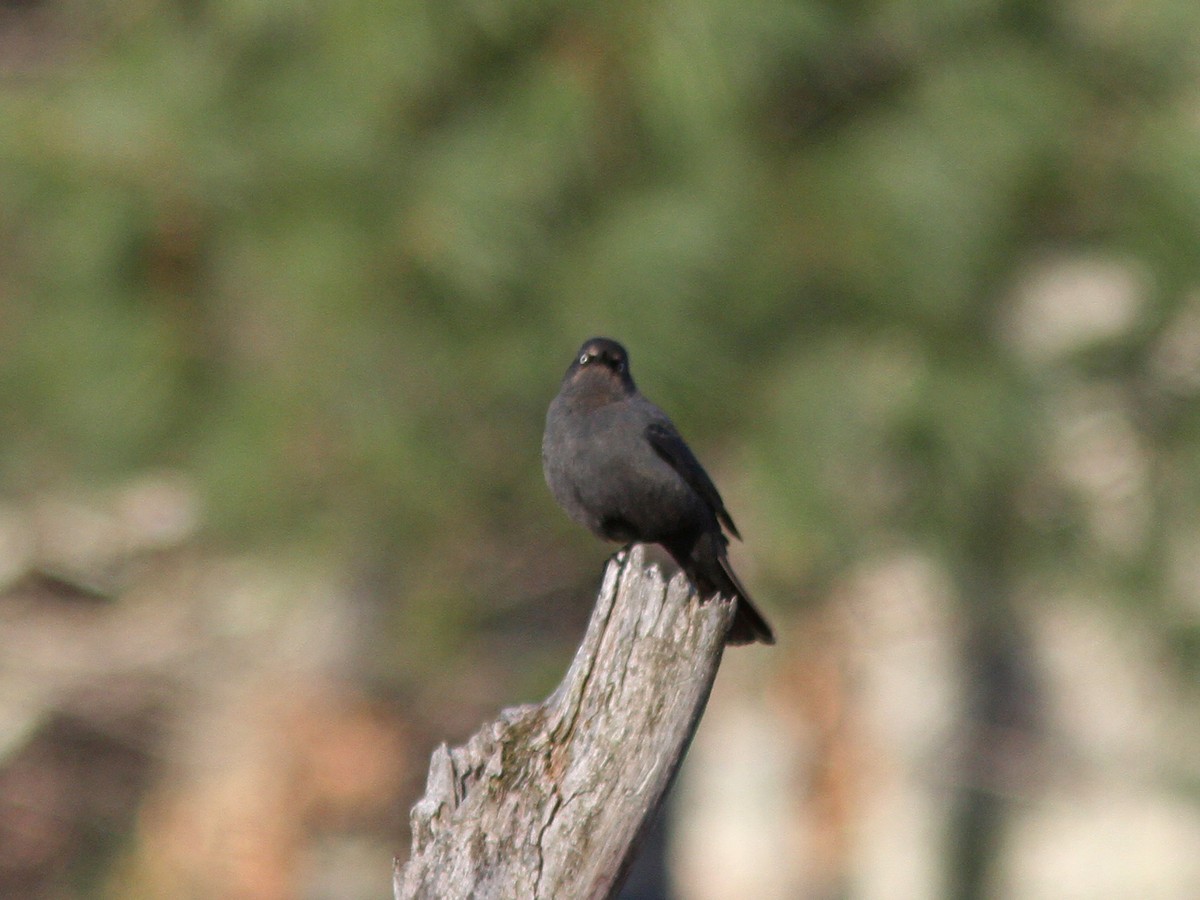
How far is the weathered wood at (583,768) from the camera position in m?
2.58

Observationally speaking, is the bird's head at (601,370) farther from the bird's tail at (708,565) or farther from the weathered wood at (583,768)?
the weathered wood at (583,768)

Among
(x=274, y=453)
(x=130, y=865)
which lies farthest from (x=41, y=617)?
(x=274, y=453)

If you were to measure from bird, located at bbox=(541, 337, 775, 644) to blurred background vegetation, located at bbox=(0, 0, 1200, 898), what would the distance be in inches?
56.3

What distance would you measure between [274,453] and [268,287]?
0.58 metres

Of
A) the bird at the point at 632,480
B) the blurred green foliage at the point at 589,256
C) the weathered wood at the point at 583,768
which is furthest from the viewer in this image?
the blurred green foliage at the point at 589,256

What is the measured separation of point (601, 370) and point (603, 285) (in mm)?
1394

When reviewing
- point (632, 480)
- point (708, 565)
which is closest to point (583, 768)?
point (632, 480)

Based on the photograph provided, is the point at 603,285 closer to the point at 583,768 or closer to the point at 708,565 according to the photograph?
the point at 708,565

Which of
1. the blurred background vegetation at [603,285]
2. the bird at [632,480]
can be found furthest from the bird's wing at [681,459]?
the blurred background vegetation at [603,285]

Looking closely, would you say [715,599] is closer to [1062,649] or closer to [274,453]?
[274,453]

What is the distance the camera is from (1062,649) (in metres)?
9.01

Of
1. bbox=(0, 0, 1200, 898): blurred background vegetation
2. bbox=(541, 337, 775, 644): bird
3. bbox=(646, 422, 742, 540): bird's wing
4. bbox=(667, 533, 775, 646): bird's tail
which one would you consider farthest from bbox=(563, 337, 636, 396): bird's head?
bbox=(0, 0, 1200, 898): blurred background vegetation

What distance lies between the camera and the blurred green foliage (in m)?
5.36

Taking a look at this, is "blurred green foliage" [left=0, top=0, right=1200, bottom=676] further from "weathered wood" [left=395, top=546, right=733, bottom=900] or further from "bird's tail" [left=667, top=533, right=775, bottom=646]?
"weathered wood" [left=395, top=546, right=733, bottom=900]
